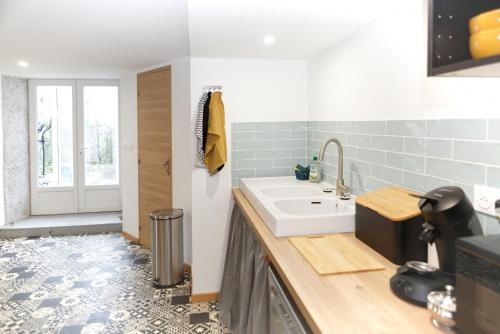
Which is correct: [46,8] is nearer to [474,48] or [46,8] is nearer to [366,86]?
[366,86]

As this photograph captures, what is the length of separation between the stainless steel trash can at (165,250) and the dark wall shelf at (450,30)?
274 cm

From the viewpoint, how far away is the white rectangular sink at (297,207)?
5.56 ft

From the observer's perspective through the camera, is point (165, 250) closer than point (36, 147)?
Yes

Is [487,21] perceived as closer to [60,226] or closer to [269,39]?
[269,39]

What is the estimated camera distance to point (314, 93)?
2.88 meters

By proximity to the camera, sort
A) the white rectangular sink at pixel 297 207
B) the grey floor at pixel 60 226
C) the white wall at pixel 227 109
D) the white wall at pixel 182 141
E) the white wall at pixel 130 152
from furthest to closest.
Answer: the grey floor at pixel 60 226 → the white wall at pixel 130 152 → the white wall at pixel 182 141 → the white wall at pixel 227 109 → the white rectangular sink at pixel 297 207

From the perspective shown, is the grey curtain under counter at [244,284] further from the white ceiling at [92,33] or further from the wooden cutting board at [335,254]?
the white ceiling at [92,33]

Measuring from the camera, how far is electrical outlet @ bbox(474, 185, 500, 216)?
1180mm

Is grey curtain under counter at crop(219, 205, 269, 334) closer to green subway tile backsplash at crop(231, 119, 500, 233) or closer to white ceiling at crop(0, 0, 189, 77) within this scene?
green subway tile backsplash at crop(231, 119, 500, 233)

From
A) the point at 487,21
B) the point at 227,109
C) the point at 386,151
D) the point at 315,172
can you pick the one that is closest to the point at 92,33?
the point at 227,109

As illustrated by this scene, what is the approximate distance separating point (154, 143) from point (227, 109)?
5.01 feet

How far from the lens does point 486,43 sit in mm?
896

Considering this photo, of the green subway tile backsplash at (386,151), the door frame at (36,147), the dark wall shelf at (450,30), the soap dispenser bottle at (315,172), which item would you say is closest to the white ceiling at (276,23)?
the green subway tile backsplash at (386,151)

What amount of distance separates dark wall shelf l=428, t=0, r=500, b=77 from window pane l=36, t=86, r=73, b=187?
531 centimetres
